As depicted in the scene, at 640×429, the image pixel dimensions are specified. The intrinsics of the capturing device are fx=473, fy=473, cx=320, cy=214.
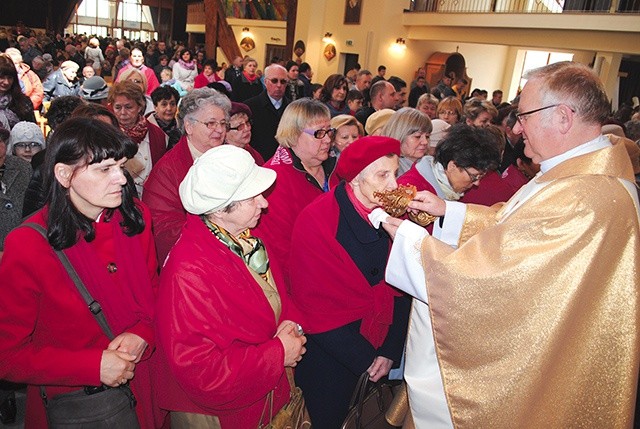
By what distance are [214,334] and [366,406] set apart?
A: 2014 millimetres

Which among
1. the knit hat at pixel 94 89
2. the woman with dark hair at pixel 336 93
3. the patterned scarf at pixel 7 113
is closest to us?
the patterned scarf at pixel 7 113

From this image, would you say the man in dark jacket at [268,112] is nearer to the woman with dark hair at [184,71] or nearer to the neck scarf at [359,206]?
the neck scarf at [359,206]

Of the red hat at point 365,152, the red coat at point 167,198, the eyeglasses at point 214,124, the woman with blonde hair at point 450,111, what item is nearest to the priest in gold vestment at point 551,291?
the red hat at point 365,152

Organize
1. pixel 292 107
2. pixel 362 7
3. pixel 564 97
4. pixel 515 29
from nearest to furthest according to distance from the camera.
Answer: pixel 564 97 → pixel 292 107 → pixel 515 29 → pixel 362 7

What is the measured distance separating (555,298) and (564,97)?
92 cm

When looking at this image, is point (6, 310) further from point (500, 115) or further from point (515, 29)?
point (515, 29)

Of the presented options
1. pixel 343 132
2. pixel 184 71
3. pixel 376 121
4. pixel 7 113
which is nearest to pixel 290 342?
pixel 343 132

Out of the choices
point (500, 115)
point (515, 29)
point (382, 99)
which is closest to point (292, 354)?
point (382, 99)

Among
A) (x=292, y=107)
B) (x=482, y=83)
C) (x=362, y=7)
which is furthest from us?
(x=482, y=83)

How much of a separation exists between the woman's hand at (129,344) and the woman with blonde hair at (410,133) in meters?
2.85

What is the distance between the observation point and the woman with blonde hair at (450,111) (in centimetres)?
686

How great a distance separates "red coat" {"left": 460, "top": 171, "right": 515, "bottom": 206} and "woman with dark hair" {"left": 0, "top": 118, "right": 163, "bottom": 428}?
3009mm

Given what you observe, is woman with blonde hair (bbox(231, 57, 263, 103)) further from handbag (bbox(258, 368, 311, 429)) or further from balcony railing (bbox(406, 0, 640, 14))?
balcony railing (bbox(406, 0, 640, 14))

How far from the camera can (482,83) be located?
861 inches
